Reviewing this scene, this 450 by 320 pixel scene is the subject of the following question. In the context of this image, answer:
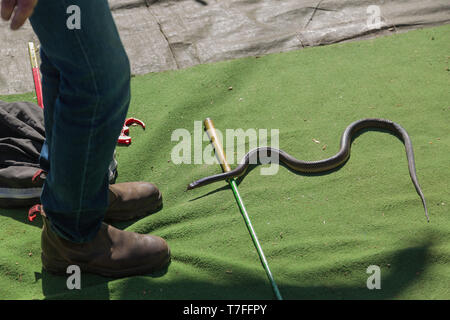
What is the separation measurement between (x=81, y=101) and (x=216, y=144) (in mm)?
1845

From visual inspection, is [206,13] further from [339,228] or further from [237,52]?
[339,228]

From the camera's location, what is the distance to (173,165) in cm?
347

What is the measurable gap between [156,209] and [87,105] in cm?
138

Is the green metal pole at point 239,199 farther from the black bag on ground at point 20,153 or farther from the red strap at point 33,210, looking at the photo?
the red strap at point 33,210

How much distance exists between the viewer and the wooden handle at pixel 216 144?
134 inches

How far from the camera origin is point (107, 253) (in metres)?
2.45

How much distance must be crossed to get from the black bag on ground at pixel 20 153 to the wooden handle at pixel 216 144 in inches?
29.8

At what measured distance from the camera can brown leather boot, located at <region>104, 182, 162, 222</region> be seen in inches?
111

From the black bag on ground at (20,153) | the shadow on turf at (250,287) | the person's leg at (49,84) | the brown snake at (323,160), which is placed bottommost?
the shadow on turf at (250,287)

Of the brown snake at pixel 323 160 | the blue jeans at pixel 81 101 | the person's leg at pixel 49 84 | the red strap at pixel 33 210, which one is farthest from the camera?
the brown snake at pixel 323 160

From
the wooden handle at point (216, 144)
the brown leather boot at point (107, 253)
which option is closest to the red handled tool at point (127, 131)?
the wooden handle at point (216, 144)

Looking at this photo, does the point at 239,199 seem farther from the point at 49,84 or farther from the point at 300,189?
the point at 49,84

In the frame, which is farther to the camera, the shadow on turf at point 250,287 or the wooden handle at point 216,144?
the wooden handle at point 216,144

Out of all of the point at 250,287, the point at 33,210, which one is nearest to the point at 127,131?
the point at 33,210
